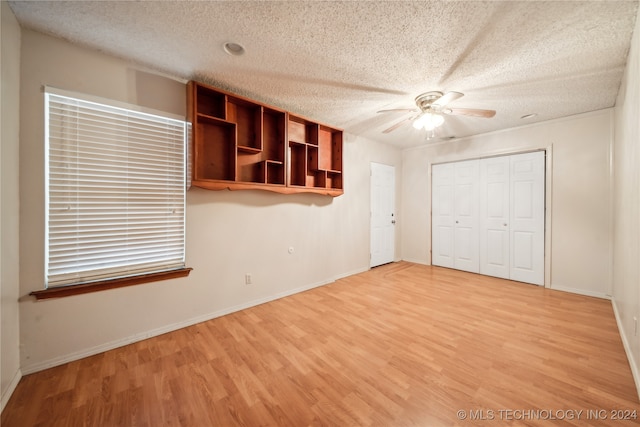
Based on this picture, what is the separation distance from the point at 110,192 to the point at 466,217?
5.13m

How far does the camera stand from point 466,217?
14.8 feet

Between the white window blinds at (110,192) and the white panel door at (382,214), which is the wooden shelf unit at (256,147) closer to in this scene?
the white window blinds at (110,192)

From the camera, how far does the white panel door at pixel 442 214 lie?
15.4ft

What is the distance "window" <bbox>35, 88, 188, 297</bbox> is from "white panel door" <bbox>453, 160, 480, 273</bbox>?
14.8ft

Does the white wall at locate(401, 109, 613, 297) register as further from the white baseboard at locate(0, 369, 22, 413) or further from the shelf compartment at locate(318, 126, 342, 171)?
the white baseboard at locate(0, 369, 22, 413)

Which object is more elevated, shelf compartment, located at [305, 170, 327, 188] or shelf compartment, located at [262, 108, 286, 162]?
shelf compartment, located at [262, 108, 286, 162]

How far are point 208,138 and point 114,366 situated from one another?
218cm

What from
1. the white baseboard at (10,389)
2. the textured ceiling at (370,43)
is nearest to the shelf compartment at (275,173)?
the textured ceiling at (370,43)

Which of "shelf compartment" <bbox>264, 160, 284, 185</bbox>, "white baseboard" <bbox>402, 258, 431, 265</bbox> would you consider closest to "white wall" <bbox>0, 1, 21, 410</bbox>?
"shelf compartment" <bbox>264, 160, 284, 185</bbox>

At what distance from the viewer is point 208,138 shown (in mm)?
2641

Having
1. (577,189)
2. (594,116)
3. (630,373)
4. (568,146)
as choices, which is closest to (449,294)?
(630,373)

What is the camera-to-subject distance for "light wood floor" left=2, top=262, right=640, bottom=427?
1463mm

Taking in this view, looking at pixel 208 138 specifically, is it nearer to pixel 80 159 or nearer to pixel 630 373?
pixel 80 159

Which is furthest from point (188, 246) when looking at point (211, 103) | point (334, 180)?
point (334, 180)
